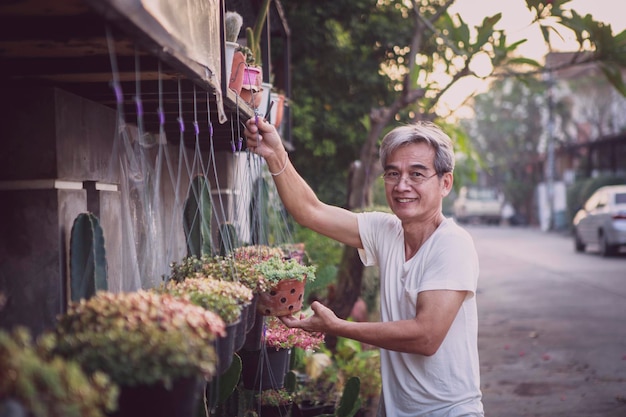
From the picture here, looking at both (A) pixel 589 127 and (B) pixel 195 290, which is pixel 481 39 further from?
(A) pixel 589 127

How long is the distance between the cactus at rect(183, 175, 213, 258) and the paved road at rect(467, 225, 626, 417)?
372 cm

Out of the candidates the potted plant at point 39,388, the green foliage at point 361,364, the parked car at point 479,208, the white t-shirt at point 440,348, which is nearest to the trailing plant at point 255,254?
the white t-shirt at point 440,348

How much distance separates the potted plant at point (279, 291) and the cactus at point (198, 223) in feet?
1.45

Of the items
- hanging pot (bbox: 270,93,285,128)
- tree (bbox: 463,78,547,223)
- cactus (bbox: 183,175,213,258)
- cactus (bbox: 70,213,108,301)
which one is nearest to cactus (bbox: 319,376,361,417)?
cactus (bbox: 183,175,213,258)

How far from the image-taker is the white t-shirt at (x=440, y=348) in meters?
2.91

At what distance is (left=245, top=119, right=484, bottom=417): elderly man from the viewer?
2871 mm

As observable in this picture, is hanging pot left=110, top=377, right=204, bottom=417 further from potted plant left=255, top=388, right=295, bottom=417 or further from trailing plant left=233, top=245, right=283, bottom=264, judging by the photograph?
potted plant left=255, top=388, right=295, bottom=417

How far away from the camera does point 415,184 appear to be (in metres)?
3.13

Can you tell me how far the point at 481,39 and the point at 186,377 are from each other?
482cm

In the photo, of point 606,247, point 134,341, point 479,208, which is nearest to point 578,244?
point 606,247

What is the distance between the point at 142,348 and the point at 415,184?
5.67 ft

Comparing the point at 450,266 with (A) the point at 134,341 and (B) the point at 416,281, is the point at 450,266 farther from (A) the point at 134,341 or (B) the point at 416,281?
(A) the point at 134,341

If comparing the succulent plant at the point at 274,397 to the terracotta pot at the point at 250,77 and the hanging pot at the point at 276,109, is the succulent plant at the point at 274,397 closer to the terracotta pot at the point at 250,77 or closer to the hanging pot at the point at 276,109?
the terracotta pot at the point at 250,77

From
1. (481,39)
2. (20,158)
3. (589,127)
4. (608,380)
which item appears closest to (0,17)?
(20,158)
